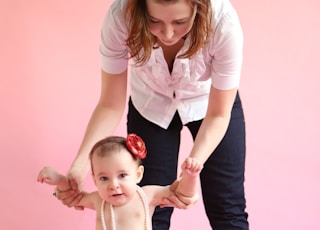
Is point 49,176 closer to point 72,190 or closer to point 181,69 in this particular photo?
point 72,190

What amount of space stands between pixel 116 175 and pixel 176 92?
30cm

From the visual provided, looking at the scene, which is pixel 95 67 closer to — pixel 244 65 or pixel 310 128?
pixel 244 65

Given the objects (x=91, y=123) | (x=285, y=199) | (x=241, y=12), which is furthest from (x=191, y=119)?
(x=241, y=12)

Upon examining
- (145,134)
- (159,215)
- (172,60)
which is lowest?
(159,215)

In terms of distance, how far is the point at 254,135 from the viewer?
2.08 meters

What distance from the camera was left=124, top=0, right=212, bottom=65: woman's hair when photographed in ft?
3.76

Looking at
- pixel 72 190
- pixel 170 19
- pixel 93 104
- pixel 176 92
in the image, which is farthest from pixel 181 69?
pixel 93 104

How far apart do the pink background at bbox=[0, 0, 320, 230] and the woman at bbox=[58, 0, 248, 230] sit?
0.54 m

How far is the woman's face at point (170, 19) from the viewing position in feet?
3.59

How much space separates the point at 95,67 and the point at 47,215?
0.51 metres

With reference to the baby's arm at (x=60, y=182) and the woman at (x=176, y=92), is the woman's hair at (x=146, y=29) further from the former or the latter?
the baby's arm at (x=60, y=182)

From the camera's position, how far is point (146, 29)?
1.16 m

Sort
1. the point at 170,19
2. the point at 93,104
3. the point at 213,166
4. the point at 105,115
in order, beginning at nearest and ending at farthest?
the point at 170,19 < the point at 105,115 < the point at 213,166 < the point at 93,104

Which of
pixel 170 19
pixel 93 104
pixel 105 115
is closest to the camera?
pixel 170 19
